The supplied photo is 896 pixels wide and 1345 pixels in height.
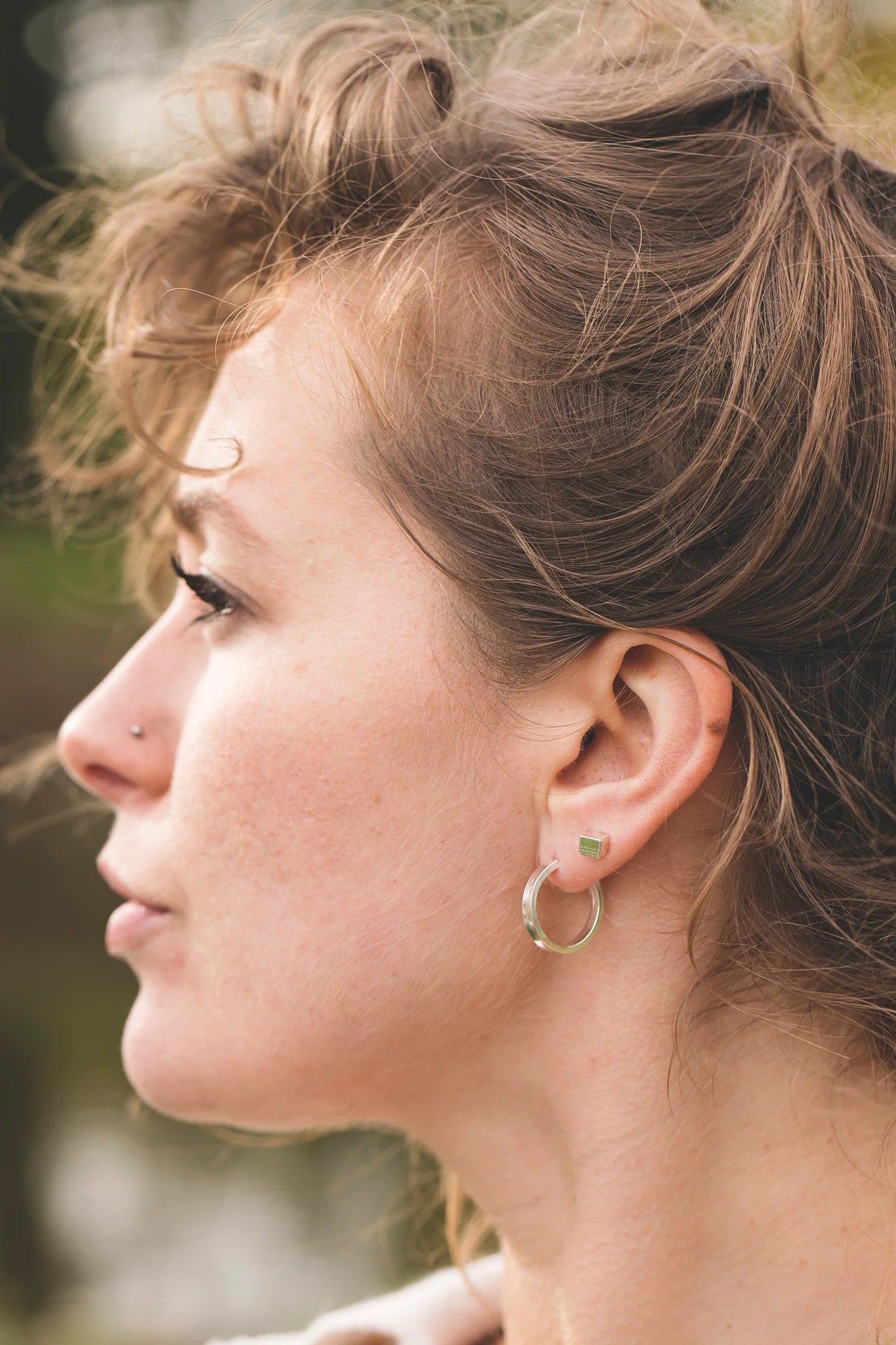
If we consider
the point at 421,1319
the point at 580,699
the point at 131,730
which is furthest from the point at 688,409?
the point at 421,1319

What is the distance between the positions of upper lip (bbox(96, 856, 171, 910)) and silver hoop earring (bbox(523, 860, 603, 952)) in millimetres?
476

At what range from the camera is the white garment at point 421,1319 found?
6.16 feet

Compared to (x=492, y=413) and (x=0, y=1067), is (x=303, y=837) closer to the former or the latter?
(x=492, y=413)

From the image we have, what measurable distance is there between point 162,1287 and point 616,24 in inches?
178

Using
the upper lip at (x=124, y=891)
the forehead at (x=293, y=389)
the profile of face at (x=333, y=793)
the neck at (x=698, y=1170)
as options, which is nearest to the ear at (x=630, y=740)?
the profile of face at (x=333, y=793)

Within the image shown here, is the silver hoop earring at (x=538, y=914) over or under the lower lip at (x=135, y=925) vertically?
under

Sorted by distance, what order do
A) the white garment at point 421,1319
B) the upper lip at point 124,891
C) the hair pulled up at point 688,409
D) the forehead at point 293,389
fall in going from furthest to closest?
the white garment at point 421,1319, the upper lip at point 124,891, the forehead at point 293,389, the hair pulled up at point 688,409

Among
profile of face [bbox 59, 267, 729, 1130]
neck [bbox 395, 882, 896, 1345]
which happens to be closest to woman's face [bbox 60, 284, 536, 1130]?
profile of face [bbox 59, 267, 729, 1130]

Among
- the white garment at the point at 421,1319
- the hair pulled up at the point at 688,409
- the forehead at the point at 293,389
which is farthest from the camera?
the white garment at the point at 421,1319

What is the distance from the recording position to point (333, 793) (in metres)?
1.43

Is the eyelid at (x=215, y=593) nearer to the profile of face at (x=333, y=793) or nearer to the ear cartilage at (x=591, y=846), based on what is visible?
the profile of face at (x=333, y=793)

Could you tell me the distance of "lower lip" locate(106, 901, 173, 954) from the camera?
159 centimetres

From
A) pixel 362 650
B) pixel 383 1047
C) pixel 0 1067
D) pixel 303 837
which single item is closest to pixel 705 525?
pixel 362 650

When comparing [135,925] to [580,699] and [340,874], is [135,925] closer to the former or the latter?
[340,874]
